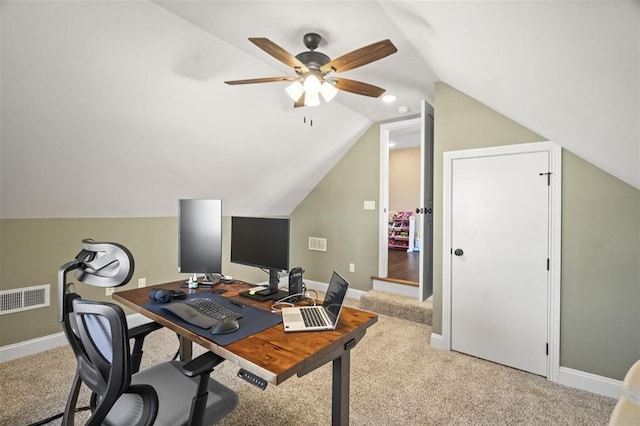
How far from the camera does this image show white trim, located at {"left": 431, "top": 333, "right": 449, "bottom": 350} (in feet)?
9.44

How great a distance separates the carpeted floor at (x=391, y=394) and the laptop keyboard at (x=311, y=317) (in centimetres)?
82

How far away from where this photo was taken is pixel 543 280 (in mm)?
2416

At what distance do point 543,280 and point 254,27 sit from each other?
297cm

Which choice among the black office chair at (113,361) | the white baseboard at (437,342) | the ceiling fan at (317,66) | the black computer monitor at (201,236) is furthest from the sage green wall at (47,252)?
the white baseboard at (437,342)

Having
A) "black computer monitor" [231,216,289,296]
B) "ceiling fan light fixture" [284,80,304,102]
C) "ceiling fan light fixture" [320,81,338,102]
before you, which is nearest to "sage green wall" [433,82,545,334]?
"ceiling fan light fixture" [320,81,338,102]

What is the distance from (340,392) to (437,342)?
1891 mm

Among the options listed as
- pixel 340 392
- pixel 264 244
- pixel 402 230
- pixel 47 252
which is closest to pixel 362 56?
pixel 264 244

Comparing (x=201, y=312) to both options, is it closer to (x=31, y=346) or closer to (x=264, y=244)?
(x=264, y=244)

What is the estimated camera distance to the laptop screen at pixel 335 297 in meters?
1.47

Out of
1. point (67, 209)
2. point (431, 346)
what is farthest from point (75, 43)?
point (431, 346)

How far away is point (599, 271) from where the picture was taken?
2.22 metres

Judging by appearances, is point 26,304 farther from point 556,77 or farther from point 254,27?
point 556,77

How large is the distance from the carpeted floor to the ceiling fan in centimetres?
214

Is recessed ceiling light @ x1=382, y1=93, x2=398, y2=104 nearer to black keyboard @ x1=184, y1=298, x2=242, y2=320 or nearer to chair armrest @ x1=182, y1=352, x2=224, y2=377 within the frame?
black keyboard @ x1=184, y1=298, x2=242, y2=320
